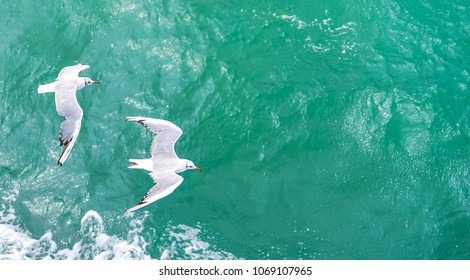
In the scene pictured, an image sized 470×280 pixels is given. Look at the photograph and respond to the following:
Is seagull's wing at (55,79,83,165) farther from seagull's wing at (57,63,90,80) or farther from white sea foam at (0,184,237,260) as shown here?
white sea foam at (0,184,237,260)

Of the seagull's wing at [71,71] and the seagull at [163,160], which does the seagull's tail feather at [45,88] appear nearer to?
the seagull's wing at [71,71]

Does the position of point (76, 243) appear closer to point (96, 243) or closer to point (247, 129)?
point (96, 243)

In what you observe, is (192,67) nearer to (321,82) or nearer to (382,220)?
(321,82)

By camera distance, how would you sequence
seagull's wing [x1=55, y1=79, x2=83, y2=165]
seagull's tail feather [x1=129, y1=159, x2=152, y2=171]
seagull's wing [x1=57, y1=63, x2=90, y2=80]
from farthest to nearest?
seagull's wing [x1=57, y1=63, x2=90, y2=80] < seagull's wing [x1=55, y1=79, x2=83, y2=165] < seagull's tail feather [x1=129, y1=159, x2=152, y2=171]

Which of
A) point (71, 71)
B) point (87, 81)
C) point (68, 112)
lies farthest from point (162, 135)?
point (71, 71)

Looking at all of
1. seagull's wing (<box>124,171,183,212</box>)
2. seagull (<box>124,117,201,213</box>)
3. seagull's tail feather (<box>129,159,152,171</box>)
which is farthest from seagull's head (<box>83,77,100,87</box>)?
seagull's wing (<box>124,171,183,212</box>)

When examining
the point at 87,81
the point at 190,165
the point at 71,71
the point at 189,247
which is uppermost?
the point at 71,71

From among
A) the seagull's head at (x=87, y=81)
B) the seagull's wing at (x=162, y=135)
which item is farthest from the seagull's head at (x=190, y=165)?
the seagull's head at (x=87, y=81)
